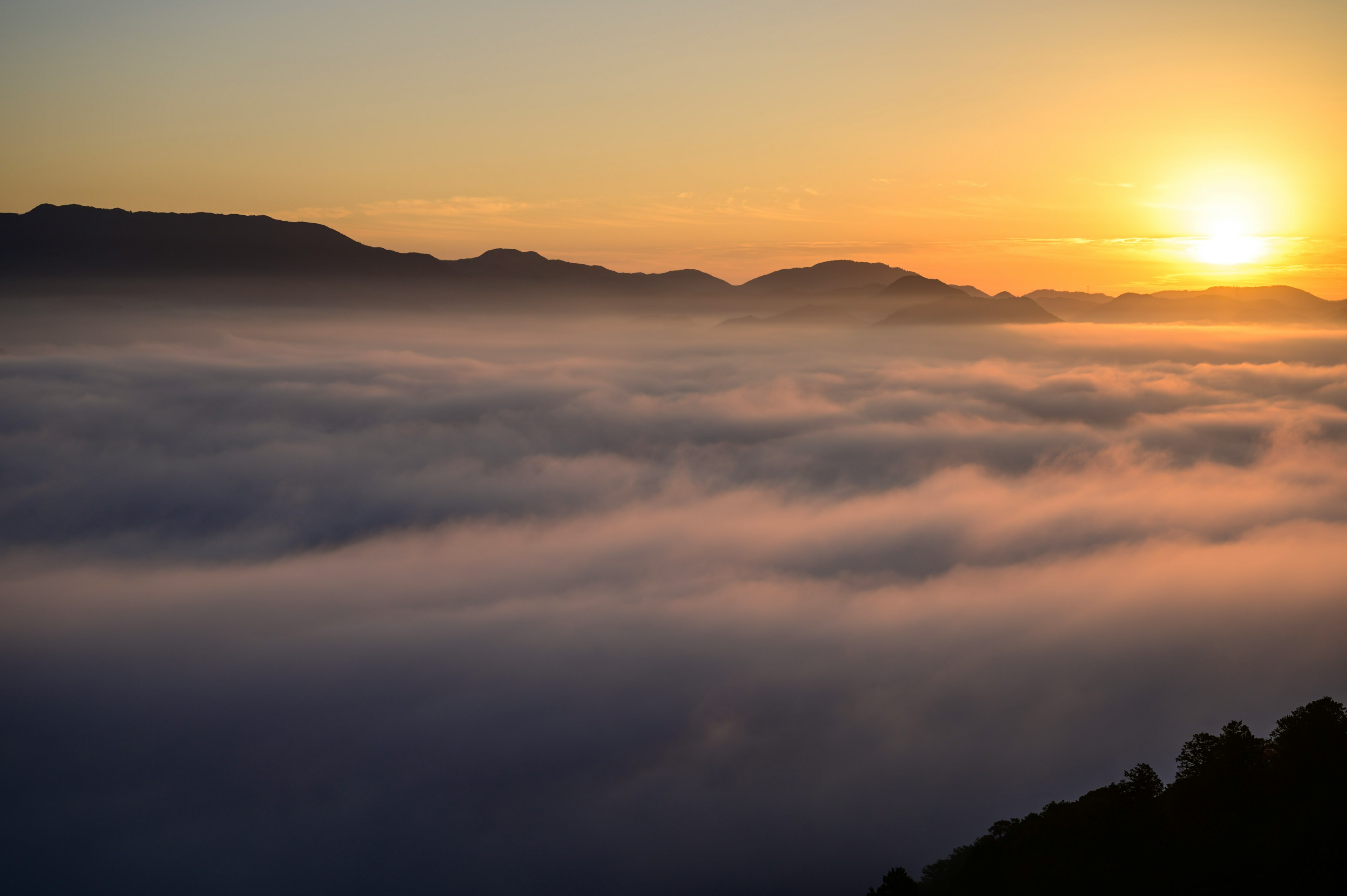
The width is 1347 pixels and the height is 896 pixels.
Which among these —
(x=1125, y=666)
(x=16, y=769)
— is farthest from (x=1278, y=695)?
(x=16, y=769)

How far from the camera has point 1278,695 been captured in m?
111

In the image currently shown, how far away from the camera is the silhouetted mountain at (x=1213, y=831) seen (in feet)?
103

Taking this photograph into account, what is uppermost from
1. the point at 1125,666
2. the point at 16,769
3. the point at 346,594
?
the point at 1125,666

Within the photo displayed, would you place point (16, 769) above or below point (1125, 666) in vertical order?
below

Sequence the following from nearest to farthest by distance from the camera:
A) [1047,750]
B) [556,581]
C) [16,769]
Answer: [1047,750]
[16,769]
[556,581]

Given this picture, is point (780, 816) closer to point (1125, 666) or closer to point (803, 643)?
point (803, 643)

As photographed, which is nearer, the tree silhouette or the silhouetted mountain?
the silhouetted mountain

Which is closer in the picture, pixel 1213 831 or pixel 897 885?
pixel 897 885

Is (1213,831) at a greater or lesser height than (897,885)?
greater

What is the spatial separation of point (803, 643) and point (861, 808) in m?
32.4

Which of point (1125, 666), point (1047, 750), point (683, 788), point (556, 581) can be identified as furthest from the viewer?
point (556, 581)

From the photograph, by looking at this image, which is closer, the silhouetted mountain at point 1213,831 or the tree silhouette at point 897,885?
the silhouetted mountain at point 1213,831

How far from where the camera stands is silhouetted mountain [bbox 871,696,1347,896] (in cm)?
3138

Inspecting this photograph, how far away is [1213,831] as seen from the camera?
33.2 metres
